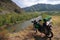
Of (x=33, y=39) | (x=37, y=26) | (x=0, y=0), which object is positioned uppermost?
(x=0, y=0)

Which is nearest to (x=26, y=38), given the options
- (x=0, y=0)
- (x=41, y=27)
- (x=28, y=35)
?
(x=28, y=35)

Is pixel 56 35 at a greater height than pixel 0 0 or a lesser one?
lesser

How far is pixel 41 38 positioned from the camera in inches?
392

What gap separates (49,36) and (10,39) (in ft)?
6.20

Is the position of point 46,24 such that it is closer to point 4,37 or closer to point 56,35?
point 56,35

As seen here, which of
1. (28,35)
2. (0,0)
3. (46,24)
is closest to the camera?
(46,24)

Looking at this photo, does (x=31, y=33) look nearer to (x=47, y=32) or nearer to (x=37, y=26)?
(x=37, y=26)

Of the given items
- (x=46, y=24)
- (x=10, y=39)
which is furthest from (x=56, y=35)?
(x=10, y=39)

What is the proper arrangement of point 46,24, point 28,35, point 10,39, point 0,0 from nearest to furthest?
point 46,24
point 10,39
point 28,35
point 0,0

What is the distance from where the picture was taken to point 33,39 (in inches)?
402

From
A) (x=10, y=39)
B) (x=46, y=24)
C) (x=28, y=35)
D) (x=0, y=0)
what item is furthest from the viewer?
(x=0, y=0)

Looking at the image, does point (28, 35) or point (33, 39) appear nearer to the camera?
point (33, 39)

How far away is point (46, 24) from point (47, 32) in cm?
37

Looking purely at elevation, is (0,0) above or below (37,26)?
above
